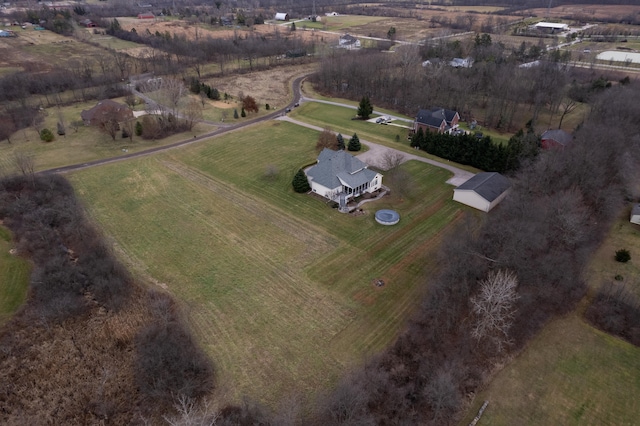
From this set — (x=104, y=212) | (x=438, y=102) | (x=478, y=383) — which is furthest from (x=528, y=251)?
(x=438, y=102)

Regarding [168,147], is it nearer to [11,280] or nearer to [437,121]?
[11,280]

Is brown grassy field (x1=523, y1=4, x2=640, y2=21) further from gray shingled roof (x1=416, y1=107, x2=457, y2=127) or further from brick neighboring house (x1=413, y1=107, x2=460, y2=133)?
gray shingled roof (x1=416, y1=107, x2=457, y2=127)

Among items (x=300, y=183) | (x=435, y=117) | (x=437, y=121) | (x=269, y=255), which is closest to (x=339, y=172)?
(x=300, y=183)

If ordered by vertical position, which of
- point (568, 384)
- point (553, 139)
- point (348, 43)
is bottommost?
point (568, 384)

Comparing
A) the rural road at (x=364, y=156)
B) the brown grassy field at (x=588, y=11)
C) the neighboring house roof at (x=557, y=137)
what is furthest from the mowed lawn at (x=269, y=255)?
the brown grassy field at (x=588, y=11)

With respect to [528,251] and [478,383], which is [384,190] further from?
[478,383]

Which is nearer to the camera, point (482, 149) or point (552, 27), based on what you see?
point (482, 149)

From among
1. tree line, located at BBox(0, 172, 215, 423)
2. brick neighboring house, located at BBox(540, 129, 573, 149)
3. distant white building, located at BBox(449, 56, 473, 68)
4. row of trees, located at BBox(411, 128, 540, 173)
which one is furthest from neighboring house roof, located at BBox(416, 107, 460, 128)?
tree line, located at BBox(0, 172, 215, 423)

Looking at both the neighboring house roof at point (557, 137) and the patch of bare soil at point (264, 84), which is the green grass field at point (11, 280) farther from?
the neighboring house roof at point (557, 137)
